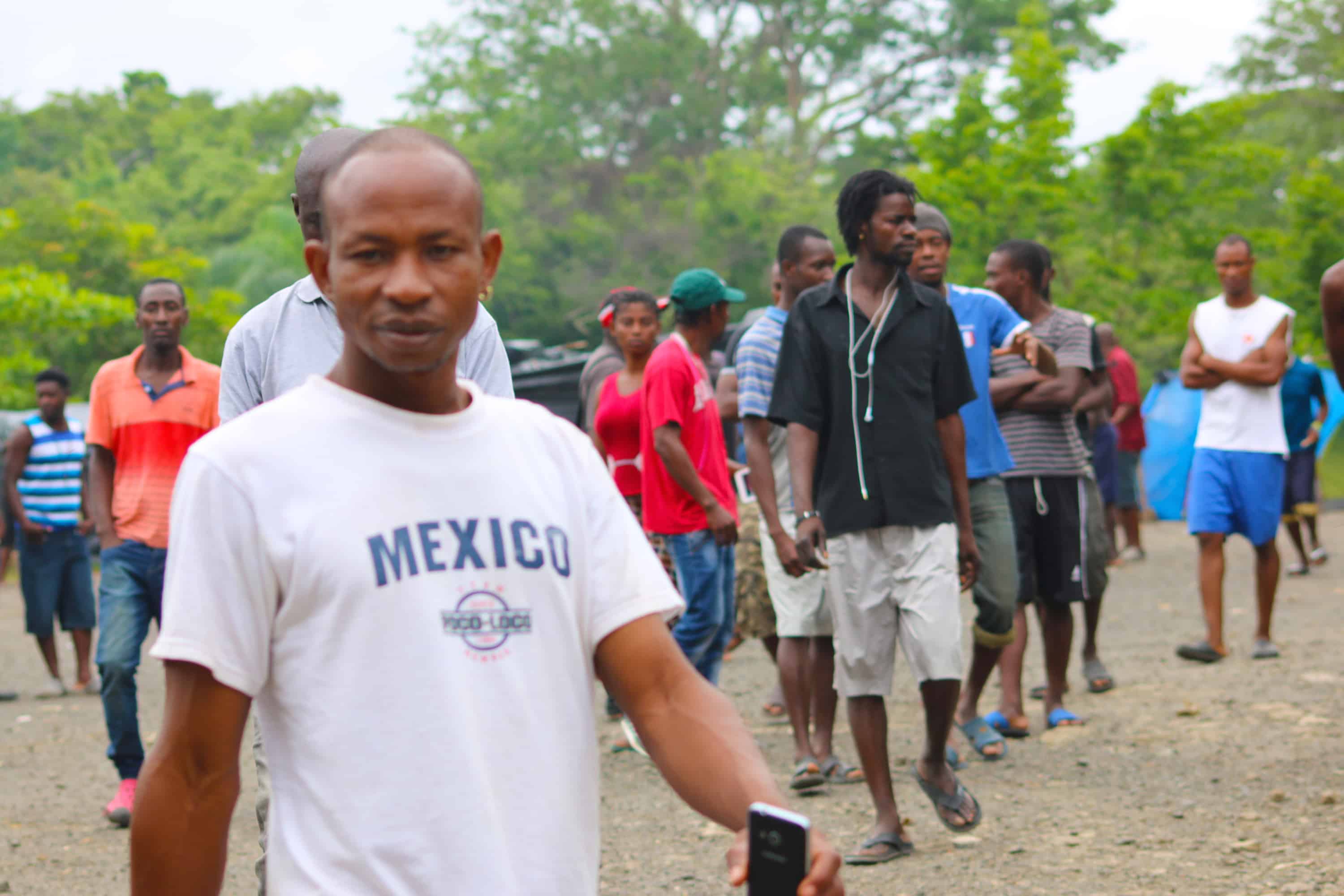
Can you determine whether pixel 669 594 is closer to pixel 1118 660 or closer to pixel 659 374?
pixel 659 374

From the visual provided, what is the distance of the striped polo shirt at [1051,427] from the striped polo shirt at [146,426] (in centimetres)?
371

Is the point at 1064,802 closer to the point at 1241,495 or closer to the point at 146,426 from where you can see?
the point at 1241,495

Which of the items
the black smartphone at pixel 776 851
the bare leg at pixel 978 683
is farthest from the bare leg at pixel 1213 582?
the black smartphone at pixel 776 851

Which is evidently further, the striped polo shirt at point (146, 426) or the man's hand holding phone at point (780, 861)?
the striped polo shirt at point (146, 426)

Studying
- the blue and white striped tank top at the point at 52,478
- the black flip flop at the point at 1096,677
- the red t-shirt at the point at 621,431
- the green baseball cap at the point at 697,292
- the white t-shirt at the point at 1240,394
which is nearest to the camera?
the green baseball cap at the point at 697,292

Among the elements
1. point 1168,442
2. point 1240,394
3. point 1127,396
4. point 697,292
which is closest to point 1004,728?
point 697,292

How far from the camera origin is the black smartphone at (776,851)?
1705 mm

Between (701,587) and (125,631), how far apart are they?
94.7 inches

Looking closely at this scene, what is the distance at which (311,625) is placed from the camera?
Result: 189 cm

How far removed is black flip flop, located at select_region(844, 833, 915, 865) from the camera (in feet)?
17.7

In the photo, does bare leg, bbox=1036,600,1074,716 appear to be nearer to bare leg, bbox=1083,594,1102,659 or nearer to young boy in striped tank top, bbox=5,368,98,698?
bare leg, bbox=1083,594,1102,659

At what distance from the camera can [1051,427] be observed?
7.70m

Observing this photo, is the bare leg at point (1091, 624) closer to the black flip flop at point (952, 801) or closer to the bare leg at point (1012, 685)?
the bare leg at point (1012, 685)

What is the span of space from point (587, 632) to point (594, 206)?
43.5 m
